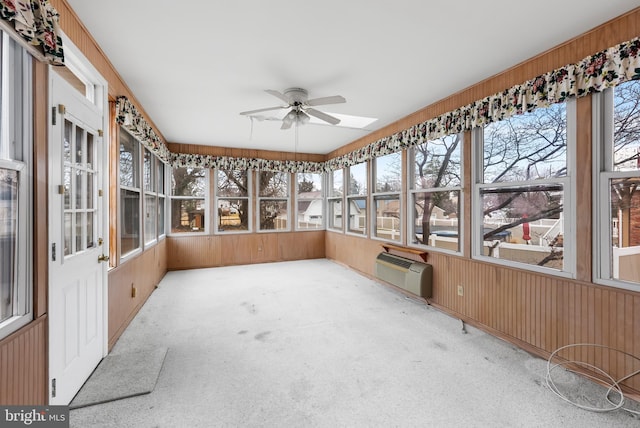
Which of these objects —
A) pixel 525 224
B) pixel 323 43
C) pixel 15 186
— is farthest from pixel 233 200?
pixel 525 224

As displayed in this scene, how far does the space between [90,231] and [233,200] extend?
13.1 feet

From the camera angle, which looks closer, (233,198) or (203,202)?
(203,202)

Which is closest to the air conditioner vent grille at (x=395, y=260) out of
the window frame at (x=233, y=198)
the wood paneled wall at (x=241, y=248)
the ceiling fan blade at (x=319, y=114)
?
the ceiling fan blade at (x=319, y=114)

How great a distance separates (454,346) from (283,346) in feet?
5.21

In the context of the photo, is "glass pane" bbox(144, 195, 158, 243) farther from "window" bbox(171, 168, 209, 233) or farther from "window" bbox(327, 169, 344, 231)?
"window" bbox(327, 169, 344, 231)

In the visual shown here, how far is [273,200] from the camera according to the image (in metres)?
6.56

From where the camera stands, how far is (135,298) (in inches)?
132

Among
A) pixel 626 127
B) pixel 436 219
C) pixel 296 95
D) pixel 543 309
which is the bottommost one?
pixel 543 309

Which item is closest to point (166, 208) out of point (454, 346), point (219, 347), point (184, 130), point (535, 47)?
point (184, 130)

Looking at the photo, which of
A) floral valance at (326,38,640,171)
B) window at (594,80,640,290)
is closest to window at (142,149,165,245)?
floral valance at (326,38,640,171)

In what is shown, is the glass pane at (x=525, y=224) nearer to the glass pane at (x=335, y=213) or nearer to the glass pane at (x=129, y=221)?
the glass pane at (x=335, y=213)

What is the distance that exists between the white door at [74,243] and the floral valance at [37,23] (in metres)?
0.21

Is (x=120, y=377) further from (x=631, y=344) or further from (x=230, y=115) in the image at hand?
(x=631, y=344)

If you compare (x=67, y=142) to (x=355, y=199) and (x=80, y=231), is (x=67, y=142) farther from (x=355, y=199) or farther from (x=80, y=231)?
(x=355, y=199)
